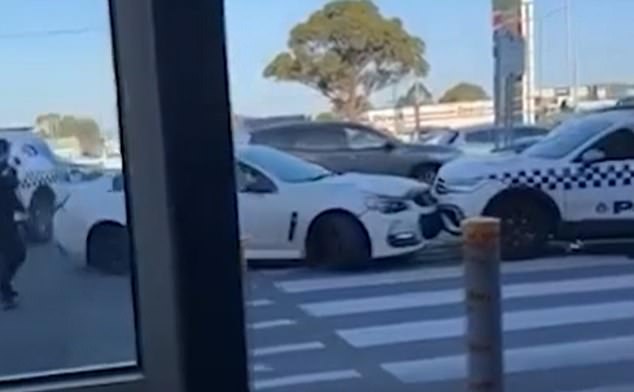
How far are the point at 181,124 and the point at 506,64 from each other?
83 cm

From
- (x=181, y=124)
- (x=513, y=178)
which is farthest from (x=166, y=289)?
(x=513, y=178)

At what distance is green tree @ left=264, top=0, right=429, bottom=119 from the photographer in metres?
2.49

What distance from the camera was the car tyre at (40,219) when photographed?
8.06ft

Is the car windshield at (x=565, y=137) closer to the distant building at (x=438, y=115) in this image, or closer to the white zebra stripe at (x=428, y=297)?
the distant building at (x=438, y=115)

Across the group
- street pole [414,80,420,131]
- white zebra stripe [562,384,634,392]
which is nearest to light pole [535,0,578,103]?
street pole [414,80,420,131]

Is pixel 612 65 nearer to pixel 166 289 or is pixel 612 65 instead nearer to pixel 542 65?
pixel 542 65

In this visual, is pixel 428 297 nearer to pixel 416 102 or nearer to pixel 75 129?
pixel 416 102

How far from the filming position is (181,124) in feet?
7.48

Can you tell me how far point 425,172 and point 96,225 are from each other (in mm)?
808

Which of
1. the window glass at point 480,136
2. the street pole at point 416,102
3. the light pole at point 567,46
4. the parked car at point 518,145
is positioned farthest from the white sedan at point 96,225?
the light pole at point 567,46

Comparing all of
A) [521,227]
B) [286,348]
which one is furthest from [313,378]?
[521,227]

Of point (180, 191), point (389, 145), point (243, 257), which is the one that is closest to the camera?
point (180, 191)

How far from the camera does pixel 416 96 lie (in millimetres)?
2574

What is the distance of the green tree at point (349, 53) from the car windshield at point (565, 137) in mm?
396
